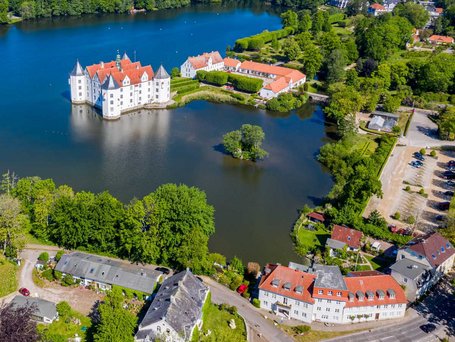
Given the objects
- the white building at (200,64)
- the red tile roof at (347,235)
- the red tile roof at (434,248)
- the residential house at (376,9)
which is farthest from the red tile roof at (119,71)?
the residential house at (376,9)

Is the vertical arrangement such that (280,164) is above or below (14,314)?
below

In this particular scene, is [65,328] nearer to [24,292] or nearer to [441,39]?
[24,292]

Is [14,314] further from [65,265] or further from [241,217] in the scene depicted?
[241,217]

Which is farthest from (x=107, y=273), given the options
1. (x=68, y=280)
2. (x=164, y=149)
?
(x=164, y=149)

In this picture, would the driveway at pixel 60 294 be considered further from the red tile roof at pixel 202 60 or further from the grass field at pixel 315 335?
the red tile roof at pixel 202 60

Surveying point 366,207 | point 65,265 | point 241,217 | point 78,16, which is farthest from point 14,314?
point 78,16
